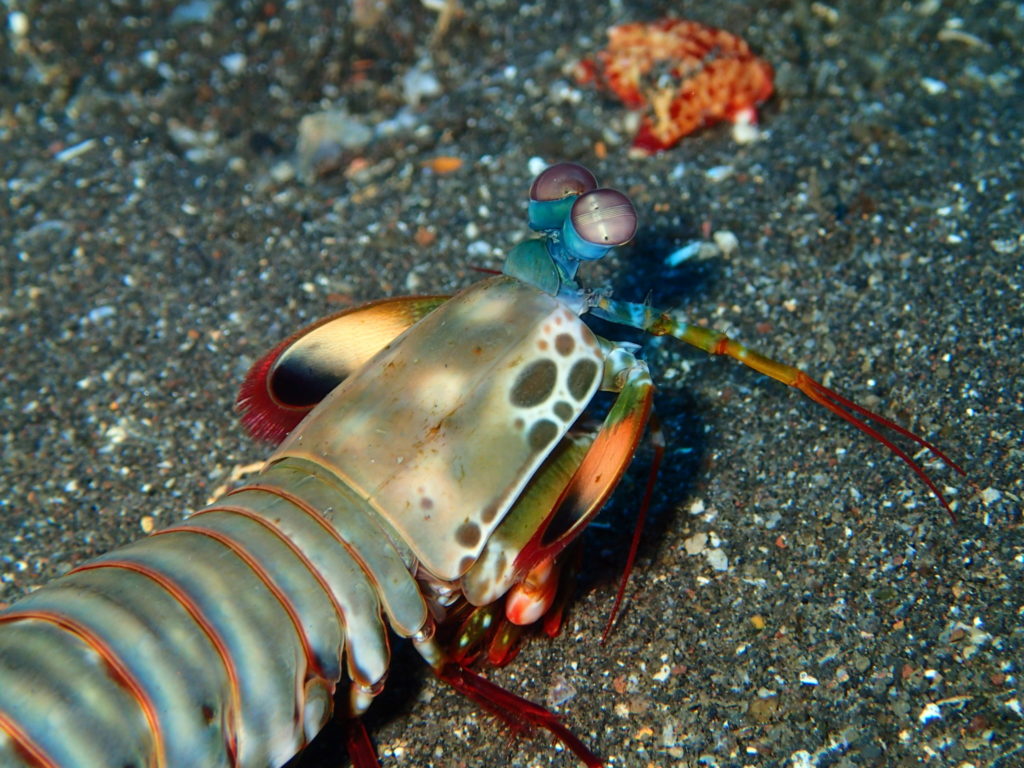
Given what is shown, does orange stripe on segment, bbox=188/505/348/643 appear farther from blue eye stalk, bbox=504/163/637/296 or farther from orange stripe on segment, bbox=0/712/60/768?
blue eye stalk, bbox=504/163/637/296

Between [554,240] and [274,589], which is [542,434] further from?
[274,589]

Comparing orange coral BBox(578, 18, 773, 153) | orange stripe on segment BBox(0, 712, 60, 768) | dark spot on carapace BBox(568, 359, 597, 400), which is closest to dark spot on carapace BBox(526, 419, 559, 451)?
dark spot on carapace BBox(568, 359, 597, 400)

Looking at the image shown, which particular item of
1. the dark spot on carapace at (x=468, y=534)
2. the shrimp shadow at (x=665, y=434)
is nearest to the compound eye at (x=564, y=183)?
the shrimp shadow at (x=665, y=434)

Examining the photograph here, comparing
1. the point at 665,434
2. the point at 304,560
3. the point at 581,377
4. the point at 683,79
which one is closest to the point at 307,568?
the point at 304,560

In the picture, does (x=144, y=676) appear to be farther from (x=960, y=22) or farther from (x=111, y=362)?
(x=960, y=22)

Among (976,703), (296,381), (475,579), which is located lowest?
(976,703)

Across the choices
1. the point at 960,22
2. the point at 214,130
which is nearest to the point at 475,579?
the point at 214,130
